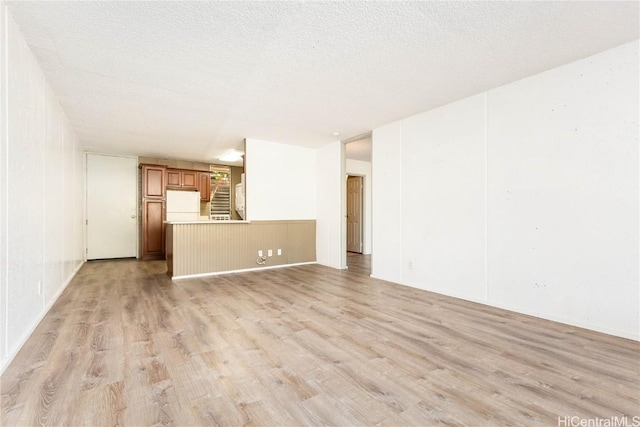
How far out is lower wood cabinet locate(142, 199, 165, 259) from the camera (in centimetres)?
679

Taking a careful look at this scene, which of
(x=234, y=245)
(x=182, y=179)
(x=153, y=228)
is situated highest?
(x=182, y=179)

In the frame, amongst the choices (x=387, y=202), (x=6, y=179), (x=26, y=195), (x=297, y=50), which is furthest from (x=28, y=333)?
(x=387, y=202)

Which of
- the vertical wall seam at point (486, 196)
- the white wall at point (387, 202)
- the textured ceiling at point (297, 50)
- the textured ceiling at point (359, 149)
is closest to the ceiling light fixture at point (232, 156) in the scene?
the textured ceiling at point (297, 50)

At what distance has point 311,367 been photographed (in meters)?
1.94

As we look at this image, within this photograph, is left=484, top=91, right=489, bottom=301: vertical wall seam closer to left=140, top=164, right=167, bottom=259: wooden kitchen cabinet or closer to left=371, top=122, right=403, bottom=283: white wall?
left=371, top=122, right=403, bottom=283: white wall

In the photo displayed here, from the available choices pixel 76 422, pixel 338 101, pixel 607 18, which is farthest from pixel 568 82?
pixel 76 422

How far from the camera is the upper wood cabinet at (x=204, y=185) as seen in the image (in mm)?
7445

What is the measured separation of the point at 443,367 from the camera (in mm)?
1931

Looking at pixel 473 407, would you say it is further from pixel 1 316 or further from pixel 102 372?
pixel 1 316

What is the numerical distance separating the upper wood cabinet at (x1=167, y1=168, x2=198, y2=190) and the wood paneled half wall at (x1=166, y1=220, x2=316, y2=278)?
90.9 inches

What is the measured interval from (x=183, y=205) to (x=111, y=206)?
1593 mm

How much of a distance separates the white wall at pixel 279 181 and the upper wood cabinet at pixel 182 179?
264 cm

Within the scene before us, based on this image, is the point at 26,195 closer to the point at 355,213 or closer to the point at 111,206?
the point at 111,206

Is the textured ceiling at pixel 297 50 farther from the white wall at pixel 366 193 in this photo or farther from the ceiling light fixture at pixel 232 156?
the white wall at pixel 366 193
